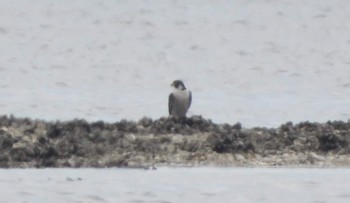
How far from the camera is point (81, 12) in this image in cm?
6975

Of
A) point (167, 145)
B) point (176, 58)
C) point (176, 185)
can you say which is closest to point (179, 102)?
point (167, 145)

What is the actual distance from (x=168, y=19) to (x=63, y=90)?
16520mm

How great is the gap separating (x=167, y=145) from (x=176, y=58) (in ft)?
97.2

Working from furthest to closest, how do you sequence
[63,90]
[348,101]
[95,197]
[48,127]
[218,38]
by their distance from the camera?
[218,38], [63,90], [348,101], [48,127], [95,197]

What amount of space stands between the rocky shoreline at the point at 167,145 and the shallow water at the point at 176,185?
32.7 inches

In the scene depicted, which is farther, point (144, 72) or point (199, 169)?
point (144, 72)

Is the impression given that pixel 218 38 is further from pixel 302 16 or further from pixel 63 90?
pixel 63 90

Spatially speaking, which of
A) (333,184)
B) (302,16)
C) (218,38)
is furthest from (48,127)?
(302,16)

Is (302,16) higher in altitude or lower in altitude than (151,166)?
higher

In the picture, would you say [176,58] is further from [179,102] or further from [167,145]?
[167,145]

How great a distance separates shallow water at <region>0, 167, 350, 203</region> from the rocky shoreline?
83 centimetres

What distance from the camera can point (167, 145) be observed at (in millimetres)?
31781

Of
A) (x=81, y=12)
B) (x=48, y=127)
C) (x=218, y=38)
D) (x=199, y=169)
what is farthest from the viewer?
(x=81, y=12)

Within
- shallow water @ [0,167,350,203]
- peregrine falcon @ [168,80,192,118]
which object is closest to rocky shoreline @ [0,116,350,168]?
shallow water @ [0,167,350,203]
